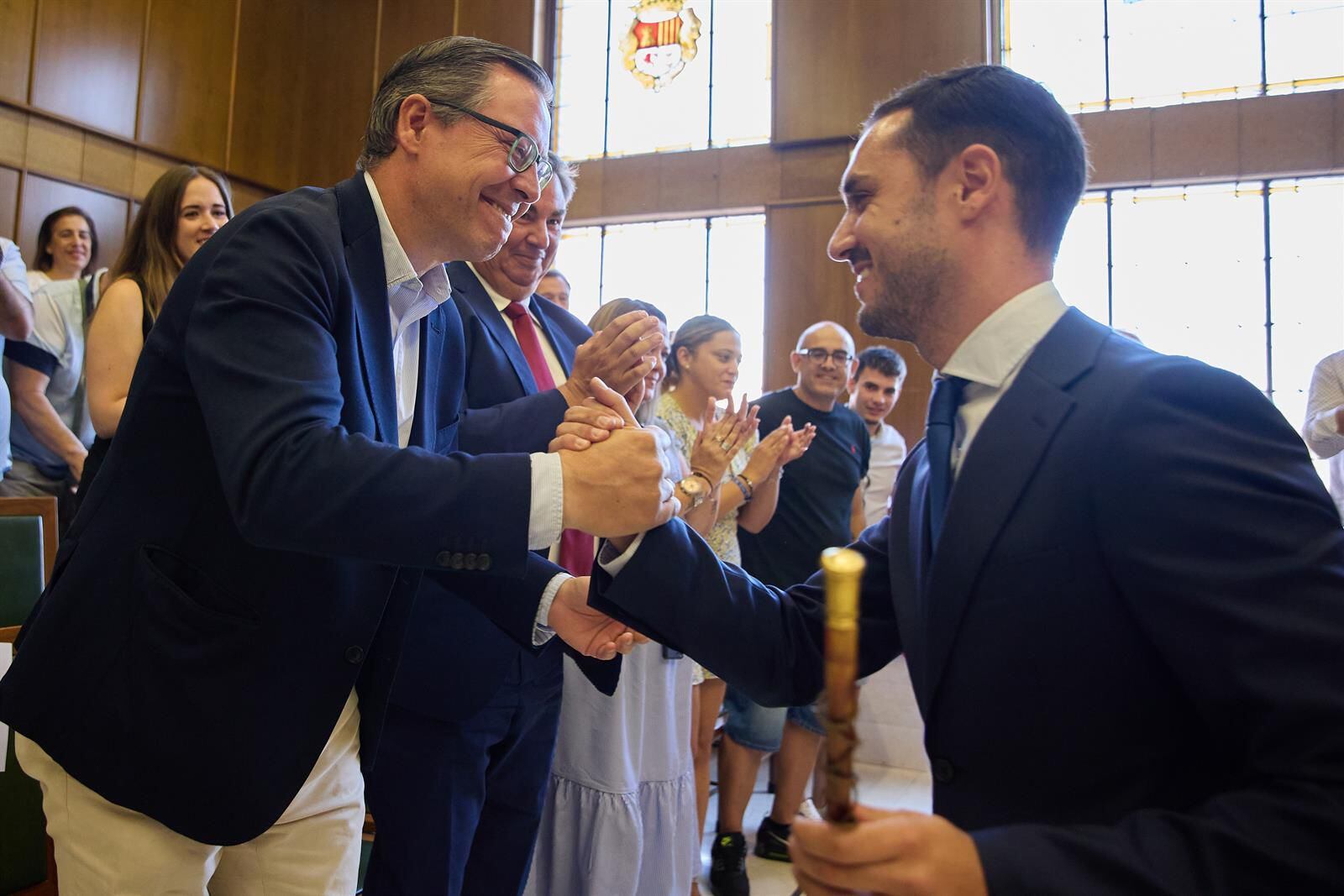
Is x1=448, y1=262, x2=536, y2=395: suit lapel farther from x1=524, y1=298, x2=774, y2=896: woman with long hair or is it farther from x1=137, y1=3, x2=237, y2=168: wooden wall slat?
x1=137, y1=3, x2=237, y2=168: wooden wall slat

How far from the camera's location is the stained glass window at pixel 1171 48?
24.1ft

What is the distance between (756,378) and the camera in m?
8.70

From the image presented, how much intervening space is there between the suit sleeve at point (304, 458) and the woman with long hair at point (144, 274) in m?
1.19

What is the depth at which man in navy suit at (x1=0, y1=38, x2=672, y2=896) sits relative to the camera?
3.83 ft

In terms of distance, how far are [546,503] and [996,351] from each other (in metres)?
0.61

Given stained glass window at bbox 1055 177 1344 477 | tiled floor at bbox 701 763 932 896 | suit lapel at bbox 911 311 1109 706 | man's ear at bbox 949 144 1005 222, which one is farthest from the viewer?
stained glass window at bbox 1055 177 1344 477

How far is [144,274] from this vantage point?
2.41 metres

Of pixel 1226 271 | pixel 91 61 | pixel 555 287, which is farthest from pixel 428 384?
pixel 91 61

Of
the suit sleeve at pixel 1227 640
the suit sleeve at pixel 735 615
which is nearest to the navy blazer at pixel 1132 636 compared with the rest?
the suit sleeve at pixel 1227 640

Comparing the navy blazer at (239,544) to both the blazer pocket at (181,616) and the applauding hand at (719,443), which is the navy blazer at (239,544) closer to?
the blazer pocket at (181,616)

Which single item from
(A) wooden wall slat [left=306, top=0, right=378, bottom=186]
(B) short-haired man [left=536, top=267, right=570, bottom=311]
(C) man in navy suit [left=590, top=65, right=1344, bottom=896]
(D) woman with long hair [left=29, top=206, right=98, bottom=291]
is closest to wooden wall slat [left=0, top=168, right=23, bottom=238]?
(A) wooden wall slat [left=306, top=0, right=378, bottom=186]

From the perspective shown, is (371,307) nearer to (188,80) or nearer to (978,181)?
(978,181)

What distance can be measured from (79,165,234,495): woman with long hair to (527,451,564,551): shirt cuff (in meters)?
1.43

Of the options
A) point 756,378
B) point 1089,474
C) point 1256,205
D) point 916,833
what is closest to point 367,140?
point 1089,474
